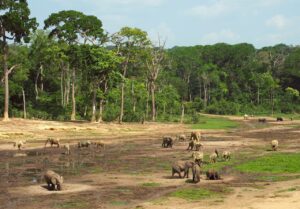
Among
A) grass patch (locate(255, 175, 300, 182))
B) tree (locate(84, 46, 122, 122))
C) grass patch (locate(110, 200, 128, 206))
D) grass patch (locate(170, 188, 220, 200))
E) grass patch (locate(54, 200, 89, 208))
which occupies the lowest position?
grass patch (locate(54, 200, 89, 208))

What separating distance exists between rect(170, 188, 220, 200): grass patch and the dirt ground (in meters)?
0.40

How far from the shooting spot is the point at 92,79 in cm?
6356

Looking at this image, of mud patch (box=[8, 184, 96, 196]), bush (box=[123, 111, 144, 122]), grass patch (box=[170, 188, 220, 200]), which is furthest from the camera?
bush (box=[123, 111, 144, 122])

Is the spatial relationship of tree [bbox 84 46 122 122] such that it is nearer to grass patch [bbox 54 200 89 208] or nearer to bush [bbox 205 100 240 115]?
grass patch [bbox 54 200 89 208]

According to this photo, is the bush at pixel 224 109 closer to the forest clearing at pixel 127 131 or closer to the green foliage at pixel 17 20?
the forest clearing at pixel 127 131

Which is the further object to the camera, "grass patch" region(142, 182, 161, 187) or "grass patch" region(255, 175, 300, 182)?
"grass patch" region(255, 175, 300, 182)

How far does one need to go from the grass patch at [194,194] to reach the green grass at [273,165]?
6737 millimetres

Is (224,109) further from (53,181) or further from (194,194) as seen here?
(194,194)

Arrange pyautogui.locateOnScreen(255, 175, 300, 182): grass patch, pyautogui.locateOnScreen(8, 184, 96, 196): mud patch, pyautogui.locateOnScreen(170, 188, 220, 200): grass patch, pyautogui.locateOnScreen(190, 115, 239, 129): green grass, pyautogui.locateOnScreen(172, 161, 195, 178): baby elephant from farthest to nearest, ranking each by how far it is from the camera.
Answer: pyautogui.locateOnScreen(190, 115, 239, 129): green grass → pyautogui.locateOnScreen(172, 161, 195, 178): baby elephant → pyautogui.locateOnScreen(255, 175, 300, 182): grass patch → pyautogui.locateOnScreen(8, 184, 96, 196): mud patch → pyautogui.locateOnScreen(170, 188, 220, 200): grass patch

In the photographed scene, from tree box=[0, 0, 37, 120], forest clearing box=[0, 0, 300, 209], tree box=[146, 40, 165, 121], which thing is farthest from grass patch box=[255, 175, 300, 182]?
tree box=[146, 40, 165, 121]

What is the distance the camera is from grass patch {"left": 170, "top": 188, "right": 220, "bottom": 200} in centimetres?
1981

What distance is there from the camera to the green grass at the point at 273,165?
27172 millimetres

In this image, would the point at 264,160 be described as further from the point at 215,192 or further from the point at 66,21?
the point at 66,21

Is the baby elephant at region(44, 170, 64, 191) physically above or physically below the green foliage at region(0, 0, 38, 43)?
below
